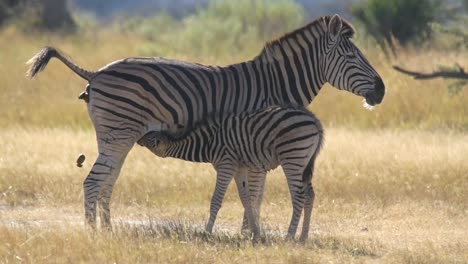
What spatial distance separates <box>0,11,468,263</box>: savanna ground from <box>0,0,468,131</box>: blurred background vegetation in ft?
0.20

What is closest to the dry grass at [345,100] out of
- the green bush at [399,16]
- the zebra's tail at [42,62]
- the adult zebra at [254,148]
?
the green bush at [399,16]

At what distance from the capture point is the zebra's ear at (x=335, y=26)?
11.6 metres

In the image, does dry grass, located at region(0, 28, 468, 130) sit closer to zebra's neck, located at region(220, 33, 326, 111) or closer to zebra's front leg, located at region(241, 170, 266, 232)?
zebra's neck, located at region(220, 33, 326, 111)

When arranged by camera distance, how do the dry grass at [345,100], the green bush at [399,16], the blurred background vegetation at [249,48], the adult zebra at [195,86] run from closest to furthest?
the adult zebra at [195,86], the dry grass at [345,100], the blurred background vegetation at [249,48], the green bush at [399,16]

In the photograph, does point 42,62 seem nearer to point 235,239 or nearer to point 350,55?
point 235,239

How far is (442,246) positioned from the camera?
34.8 ft

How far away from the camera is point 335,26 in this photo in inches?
459

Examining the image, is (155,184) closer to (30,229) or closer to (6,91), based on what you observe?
(30,229)

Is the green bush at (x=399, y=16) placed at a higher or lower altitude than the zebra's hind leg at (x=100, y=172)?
higher

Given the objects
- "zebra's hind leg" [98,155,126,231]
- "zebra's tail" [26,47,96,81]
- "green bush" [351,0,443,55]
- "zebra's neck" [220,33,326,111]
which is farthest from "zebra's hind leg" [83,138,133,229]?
"green bush" [351,0,443,55]

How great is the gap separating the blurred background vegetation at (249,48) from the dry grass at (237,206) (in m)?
1.95

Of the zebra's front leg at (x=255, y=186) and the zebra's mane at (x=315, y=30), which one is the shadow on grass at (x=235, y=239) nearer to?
the zebra's front leg at (x=255, y=186)

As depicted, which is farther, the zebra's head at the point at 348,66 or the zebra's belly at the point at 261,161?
the zebra's head at the point at 348,66

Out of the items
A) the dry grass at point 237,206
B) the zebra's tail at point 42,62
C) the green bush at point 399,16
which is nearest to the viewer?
the dry grass at point 237,206
